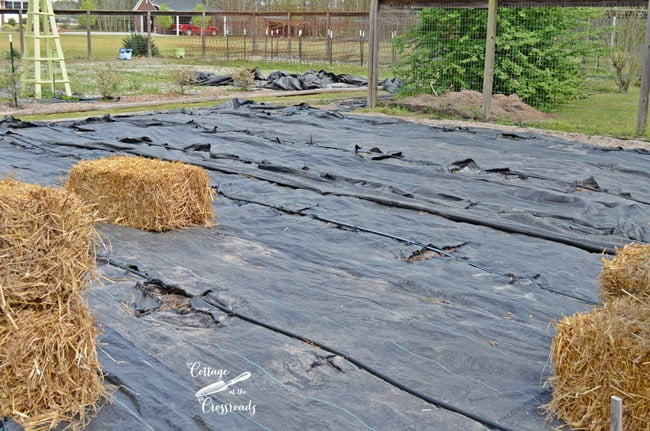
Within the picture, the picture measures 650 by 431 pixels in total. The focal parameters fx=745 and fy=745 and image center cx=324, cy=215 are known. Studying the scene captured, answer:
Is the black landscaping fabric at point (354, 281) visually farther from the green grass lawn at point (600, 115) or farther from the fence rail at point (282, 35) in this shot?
the fence rail at point (282, 35)

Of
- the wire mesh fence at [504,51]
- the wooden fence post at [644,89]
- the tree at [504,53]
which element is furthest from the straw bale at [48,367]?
the tree at [504,53]

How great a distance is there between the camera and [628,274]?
332 centimetres

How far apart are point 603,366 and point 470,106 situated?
10.6 m

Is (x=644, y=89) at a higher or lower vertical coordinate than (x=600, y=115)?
higher

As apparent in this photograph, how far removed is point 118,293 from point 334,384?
1638mm

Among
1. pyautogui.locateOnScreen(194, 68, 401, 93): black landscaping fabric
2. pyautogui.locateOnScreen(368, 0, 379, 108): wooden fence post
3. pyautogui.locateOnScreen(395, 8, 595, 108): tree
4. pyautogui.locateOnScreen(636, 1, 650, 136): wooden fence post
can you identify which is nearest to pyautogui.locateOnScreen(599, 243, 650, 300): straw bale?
pyautogui.locateOnScreen(636, 1, 650, 136): wooden fence post

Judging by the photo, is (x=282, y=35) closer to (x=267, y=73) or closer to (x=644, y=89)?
(x=267, y=73)

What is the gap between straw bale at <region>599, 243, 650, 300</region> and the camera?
3.25m

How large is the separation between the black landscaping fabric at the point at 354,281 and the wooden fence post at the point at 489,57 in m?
3.32

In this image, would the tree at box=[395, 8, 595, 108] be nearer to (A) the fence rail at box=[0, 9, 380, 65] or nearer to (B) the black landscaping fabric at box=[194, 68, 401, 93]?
(B) the black landscaping fabric at box=[194, 68, 401, 93]

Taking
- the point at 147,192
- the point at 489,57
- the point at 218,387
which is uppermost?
the point at 489,57

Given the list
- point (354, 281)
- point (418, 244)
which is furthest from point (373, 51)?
point (354, 281)

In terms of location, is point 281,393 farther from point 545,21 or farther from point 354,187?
point 545,21

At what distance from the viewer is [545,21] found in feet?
47.9
